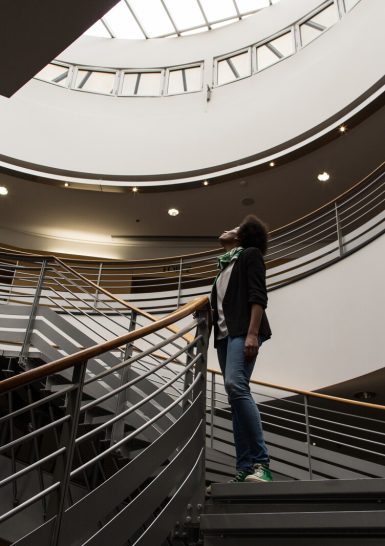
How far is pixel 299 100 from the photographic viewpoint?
34.7 ft

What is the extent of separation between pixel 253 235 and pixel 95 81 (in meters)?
11.3

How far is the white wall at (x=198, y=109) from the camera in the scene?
10102 millimetres

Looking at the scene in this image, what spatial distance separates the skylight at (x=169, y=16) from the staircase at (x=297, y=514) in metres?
12.4

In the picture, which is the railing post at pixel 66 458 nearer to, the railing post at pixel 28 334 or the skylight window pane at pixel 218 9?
the railing post at pixel 28 334

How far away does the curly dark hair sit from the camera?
3084 mm

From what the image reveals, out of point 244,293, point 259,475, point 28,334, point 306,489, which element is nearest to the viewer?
point 306,489

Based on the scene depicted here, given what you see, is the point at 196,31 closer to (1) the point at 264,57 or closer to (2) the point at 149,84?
(2) the point at 149,84

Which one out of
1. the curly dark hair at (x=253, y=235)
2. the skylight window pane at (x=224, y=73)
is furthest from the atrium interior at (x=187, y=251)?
the curly dark hair at (x=253, y=235)

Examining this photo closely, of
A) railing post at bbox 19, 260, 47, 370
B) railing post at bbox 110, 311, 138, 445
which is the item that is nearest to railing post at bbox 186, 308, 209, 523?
railing post at bbox 110, 311, 138, 445

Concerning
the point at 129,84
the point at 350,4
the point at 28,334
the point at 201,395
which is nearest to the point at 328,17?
the point at 350,4

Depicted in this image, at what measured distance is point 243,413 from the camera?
255 cm

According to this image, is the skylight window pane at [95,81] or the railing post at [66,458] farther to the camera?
the skylight window pane at [95,81]

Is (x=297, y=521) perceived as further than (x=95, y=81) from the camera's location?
No

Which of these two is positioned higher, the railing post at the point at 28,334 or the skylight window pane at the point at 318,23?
the skylight window pane at the point at 318,23
